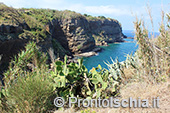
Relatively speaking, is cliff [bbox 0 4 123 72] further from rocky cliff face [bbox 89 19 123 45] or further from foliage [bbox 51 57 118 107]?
foliage [bbox 51 57 118 107]

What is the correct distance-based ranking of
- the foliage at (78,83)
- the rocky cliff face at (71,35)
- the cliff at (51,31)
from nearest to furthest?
the foliage at (78,83)
the cliff at (51,31)
the rocky cliff face at (71,35)

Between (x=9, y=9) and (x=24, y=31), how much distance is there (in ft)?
22.4

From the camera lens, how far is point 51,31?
3947 cm

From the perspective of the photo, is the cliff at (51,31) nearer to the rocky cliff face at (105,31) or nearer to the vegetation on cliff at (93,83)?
the rocky cliff face at (105,31)

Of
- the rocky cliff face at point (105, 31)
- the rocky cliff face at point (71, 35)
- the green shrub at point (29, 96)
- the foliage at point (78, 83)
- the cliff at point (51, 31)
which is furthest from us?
the rocky cliff face at point (105, 31)

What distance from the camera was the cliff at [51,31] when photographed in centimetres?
2449

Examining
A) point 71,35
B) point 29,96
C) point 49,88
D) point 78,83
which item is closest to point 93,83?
point 78,83

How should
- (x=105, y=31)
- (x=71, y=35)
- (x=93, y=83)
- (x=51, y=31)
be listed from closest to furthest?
1. (x=93, y=83)
2. (x=51, y=31)
3. (x=71, y=35)
4. (x=105, y=31)

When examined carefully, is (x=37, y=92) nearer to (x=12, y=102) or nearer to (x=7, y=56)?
(x=12, y=102)

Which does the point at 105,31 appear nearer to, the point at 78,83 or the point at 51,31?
the point at 51,31

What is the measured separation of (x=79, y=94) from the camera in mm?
3467

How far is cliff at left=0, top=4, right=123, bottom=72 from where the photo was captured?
2449 centimetres

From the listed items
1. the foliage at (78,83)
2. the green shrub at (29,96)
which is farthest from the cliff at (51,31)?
the green shrub at (29,96)

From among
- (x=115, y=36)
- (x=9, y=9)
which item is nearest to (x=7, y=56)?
(x=9, y=9)
